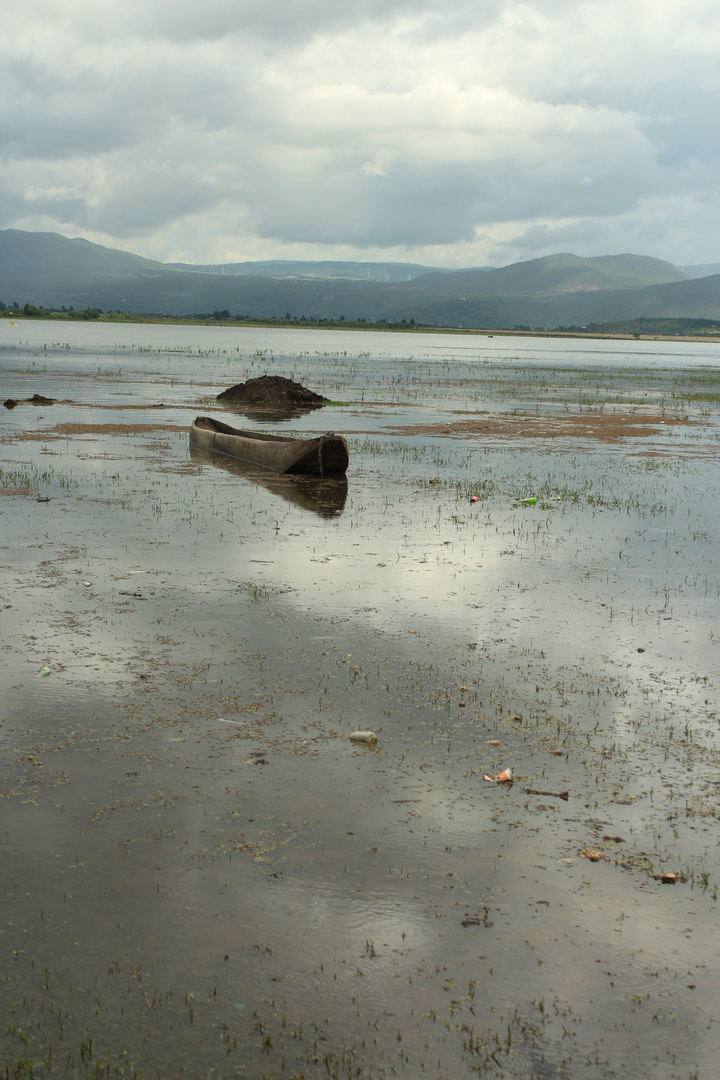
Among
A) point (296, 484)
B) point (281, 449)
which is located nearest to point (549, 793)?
point (296, 484)

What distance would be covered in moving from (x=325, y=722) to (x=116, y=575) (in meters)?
5.51

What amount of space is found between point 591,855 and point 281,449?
17564 mm

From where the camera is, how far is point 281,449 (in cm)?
2298

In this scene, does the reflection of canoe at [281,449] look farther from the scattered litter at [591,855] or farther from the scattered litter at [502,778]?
the scattered litter at [591,855]

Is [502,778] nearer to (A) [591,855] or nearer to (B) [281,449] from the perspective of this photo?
(A) [591,855]

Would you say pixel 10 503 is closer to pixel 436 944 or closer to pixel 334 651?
pixel 334 651

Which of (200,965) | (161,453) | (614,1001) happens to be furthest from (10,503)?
(614,1001)

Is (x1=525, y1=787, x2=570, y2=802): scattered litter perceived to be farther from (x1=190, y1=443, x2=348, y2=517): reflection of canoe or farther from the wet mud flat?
(x1=190, y1=443, x2=348, y2=517): reflection of canoe

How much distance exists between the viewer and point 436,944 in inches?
211

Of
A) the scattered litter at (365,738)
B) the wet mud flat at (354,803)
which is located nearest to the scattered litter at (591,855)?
the wet mud flat at (354,803)

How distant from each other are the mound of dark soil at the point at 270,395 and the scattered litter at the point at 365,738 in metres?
33.5

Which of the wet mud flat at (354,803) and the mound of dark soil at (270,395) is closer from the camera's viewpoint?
the wet mud flat at (354,803)

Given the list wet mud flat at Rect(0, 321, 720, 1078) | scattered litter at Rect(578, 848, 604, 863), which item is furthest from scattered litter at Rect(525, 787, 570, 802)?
scattered litter at Rect(578, 848, 604, 863)

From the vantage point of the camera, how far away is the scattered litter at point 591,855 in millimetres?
6293
